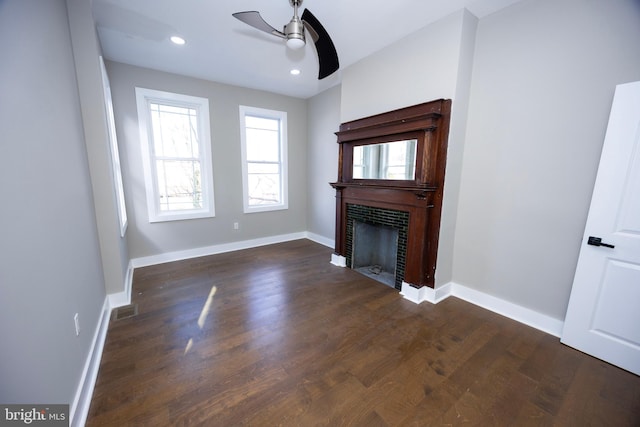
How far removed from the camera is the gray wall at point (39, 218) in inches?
35.1

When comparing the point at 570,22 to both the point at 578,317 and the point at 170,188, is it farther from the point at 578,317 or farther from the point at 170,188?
the point at 170,188

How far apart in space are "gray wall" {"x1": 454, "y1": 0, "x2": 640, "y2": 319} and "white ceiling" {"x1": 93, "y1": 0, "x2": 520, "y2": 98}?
42 cm

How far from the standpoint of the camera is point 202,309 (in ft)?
7.80

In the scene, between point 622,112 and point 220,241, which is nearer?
point 622,112

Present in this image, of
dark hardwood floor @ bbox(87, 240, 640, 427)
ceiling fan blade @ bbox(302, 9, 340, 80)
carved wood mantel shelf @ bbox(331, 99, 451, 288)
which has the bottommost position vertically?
dark hardwood floor @ bbox(87, 240, 640, 427)

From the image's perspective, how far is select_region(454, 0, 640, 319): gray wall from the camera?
5.82 feet

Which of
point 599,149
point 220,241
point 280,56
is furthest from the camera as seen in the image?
point 220,241

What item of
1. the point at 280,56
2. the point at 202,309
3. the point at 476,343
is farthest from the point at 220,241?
the point at 476,343

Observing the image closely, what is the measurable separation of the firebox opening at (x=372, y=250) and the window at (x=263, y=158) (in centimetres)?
184

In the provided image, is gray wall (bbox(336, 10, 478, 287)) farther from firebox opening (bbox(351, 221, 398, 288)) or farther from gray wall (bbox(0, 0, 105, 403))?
gray wall (bbox(0, 0, 105, 403))

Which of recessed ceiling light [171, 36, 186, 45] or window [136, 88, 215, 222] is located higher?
recessed ceiling light [171, 36, 186, 45]

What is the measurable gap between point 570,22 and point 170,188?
4643 millimetres

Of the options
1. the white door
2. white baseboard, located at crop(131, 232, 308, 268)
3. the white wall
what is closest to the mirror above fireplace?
the white door

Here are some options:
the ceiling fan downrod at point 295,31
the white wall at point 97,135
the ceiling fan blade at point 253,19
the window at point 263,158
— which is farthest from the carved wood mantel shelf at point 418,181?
the white wall at point 97,135
